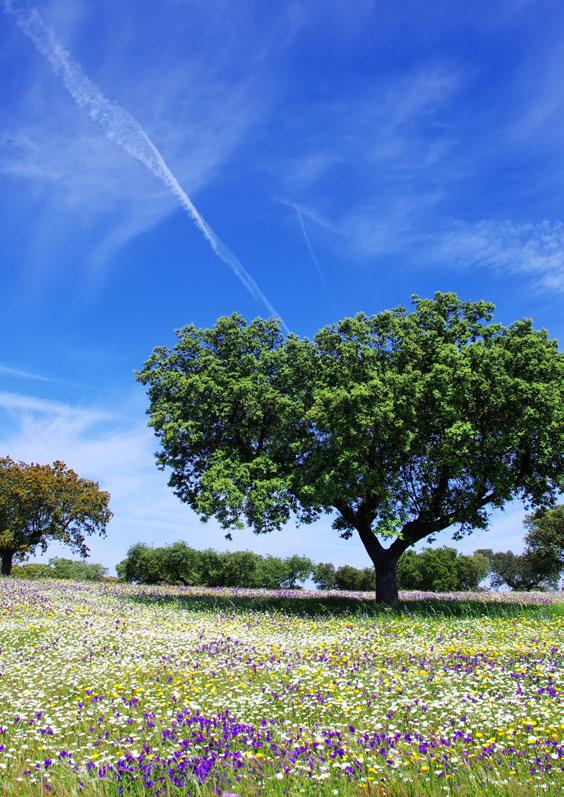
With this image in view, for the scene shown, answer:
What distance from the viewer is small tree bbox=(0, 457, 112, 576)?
47.3 m

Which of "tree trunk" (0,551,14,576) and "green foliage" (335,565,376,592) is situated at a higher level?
"tree trunk" (0,551,14,576)

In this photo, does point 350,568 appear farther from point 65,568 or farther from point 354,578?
point 65,568

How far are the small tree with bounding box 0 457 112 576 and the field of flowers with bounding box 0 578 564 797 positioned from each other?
112ft

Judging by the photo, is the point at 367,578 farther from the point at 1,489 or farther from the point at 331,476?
the point at 331,476

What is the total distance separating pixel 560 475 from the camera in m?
24.4

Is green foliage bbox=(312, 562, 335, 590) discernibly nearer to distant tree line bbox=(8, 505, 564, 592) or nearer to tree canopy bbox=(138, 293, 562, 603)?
distant tree line bbox=(8, 505, 564, 592)

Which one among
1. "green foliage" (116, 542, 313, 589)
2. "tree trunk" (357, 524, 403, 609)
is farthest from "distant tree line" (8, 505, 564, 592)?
"tree trunk" (357, 524, 403, 609)

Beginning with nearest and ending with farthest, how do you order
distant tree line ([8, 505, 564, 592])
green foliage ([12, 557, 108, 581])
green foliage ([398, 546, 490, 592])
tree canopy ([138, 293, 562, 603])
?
tree canopy ([138, 293, 562, 603]) < distant tree line ([8, 505, 564, 592]) < green foliage ([398, 546, 490, 592]) < green foliage ([12, 557, 108, 581])

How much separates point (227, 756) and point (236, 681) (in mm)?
3847

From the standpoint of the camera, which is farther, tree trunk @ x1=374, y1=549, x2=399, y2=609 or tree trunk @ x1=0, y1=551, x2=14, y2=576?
tree trunk @ x1=0, y1=551, x2=14, y2=576

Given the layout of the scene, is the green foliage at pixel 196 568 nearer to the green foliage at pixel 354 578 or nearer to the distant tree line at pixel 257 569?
the distant tree line at pixel 257 569

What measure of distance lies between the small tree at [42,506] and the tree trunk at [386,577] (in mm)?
31571

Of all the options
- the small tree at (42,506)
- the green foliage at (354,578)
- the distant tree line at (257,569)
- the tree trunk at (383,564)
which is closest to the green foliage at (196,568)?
the distant tree line at (257,569)

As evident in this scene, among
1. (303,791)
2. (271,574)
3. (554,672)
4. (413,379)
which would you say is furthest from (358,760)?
(271,574)
